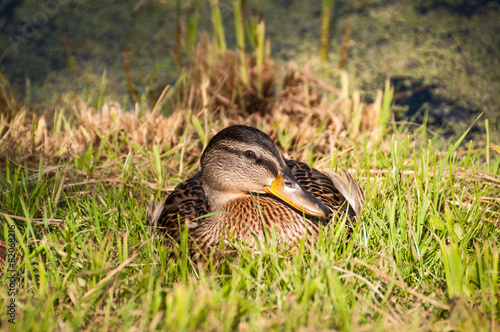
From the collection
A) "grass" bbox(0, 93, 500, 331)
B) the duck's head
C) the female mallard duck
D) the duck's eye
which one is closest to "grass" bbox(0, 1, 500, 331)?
"grass" bbox(0, 93, 500, 331)

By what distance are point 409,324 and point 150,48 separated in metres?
4.09

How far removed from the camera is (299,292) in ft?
5.94

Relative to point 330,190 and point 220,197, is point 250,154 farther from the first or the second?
point 330,190

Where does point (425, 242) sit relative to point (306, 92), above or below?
below

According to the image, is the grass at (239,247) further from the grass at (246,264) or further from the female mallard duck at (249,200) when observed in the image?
the female mallard duck at (249,200)

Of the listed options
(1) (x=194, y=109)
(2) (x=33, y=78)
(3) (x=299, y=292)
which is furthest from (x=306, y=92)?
(2) (x=33, y=78)

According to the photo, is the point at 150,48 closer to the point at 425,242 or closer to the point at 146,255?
the point at 146,255

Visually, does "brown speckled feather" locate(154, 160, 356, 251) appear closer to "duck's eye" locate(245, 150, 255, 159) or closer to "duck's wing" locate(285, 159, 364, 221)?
"duck's wing" locate(285, 159, 364, 221)

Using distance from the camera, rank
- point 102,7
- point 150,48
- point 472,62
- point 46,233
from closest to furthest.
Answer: point 46,233, point 472,62, point 150,48, point 102,7

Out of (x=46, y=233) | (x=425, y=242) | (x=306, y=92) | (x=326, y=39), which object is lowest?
(x=46, y=233)

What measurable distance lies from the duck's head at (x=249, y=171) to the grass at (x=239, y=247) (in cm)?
24

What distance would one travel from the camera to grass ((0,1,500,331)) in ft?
5.74

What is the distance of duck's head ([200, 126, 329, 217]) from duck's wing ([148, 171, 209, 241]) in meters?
0.16

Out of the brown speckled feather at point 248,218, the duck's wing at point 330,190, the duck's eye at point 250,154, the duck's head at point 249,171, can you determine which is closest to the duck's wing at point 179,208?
the brown speckled feather at point 248,218
